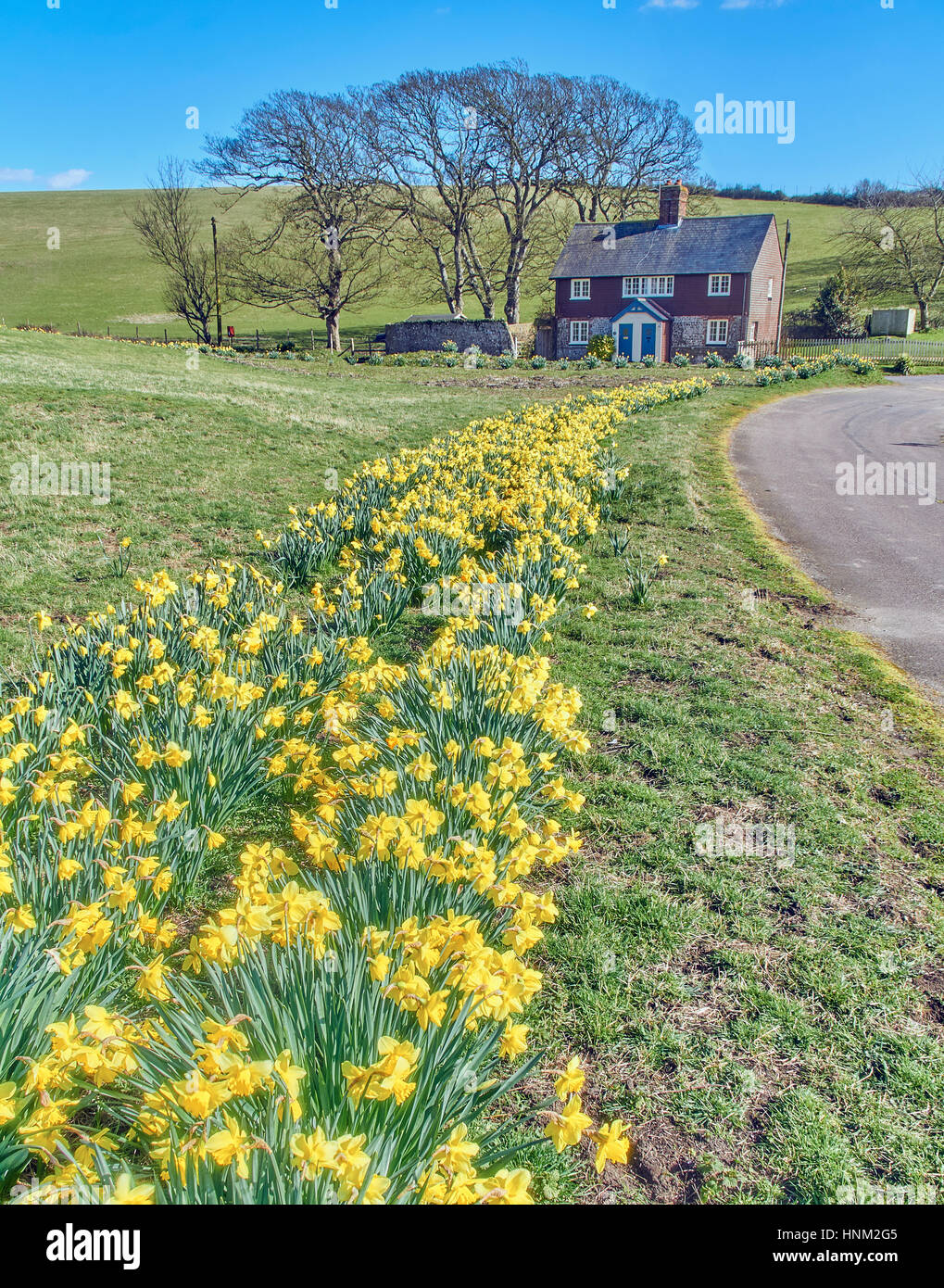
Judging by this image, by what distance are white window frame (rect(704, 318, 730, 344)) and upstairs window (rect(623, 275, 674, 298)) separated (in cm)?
269

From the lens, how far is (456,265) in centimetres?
4634

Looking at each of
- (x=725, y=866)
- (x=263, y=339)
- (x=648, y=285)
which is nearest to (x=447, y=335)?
(x=648, y=285)

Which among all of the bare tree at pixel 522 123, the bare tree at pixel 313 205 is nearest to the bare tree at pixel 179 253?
the bare tree at pixel 313 205

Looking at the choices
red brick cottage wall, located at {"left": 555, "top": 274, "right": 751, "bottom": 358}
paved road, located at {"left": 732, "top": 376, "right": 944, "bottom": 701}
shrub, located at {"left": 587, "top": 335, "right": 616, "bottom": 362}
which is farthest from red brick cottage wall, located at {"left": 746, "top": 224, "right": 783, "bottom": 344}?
paved road, located at {"left": 732, "top": 376, "right": 944, "bottom": 701}

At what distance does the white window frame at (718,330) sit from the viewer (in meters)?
42.6

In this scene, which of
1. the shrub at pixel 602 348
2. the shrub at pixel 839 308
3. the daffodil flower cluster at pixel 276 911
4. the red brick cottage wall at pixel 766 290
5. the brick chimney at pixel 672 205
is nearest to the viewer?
the daffodil flower cluster at pixel 276 911

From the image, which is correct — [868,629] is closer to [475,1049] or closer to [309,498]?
[475,1049]

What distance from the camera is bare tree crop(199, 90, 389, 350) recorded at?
132 feet

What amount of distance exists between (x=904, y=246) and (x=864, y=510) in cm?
5485

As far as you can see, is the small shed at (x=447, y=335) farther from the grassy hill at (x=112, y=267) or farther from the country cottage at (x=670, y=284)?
the grassy hill at (x=112, y=267)

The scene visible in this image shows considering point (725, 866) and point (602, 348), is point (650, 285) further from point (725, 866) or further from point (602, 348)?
point (725, 866)

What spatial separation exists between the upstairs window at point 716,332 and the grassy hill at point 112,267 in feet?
57.2

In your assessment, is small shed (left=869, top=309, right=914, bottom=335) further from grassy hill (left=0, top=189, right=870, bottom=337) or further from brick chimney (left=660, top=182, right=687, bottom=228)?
brick chimney (left=660, top=182, right=687, bottom=228)

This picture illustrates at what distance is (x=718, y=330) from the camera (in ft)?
141
